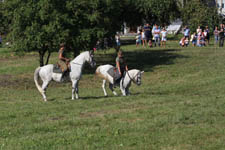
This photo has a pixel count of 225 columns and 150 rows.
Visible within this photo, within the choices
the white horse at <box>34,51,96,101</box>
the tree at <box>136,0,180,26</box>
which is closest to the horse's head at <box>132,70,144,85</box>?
the white horse at <box>34,51,96,101</box>

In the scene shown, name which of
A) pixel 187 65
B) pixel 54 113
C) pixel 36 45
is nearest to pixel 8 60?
pixel 36 45

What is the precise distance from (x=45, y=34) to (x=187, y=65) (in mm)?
12357

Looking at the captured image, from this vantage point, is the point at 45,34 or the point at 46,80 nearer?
the point at 46,80

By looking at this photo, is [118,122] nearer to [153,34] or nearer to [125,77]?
[125,77]

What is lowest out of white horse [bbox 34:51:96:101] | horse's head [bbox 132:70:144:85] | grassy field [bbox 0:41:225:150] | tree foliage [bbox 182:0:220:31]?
grassy field [bbox 0:41:225:150]

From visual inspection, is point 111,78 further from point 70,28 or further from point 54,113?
point 70,28

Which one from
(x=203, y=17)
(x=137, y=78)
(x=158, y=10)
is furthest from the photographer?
(x=158, y=10)

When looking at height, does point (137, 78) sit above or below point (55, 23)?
below

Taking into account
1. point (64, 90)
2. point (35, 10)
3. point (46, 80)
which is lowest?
point (64, 90)

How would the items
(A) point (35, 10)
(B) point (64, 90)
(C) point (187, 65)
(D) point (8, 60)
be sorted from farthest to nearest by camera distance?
(D) point (8, 60) < (C) point (187, 65) < (A) point (35, 10) < (B) point (64, 90)

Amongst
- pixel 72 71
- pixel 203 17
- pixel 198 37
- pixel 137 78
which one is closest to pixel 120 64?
pixel 137 78

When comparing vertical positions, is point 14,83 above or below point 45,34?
below

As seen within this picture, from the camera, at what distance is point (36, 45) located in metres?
33.2

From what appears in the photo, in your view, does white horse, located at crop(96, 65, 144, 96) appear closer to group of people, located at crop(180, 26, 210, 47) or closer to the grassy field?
the grassy field
